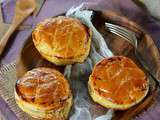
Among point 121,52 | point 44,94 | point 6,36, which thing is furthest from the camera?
point 6,36

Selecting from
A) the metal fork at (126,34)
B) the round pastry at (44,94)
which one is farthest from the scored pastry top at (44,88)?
the metal fork at (126,34)

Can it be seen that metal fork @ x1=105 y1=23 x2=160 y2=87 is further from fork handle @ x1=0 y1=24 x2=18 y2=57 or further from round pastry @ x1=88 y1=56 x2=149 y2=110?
fork handle @ x1=0 y1=24 x2=18 y2=57

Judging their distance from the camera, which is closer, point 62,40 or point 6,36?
point 62,40

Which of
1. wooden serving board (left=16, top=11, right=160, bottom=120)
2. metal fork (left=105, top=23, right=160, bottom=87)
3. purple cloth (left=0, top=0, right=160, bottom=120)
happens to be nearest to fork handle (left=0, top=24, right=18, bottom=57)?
purple cloth (left=0, top=0, right=160, bottom=120)

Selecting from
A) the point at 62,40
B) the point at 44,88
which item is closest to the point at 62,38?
the point at 62,40

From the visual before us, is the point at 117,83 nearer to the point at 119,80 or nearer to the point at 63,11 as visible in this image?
the point at 119,80

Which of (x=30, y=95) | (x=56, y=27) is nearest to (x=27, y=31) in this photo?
(x=56, y=27)

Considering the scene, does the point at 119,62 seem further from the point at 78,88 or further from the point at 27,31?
the point at 27,31
